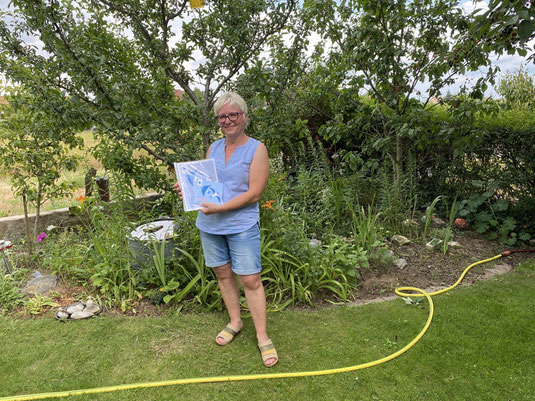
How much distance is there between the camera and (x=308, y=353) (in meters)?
2.28

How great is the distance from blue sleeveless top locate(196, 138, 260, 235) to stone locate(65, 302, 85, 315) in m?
1.45

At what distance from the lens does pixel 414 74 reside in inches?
155

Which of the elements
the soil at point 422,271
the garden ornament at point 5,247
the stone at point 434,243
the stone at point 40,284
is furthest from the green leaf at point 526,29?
the garden ornament at point 5,247

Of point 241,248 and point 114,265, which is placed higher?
point 241,248

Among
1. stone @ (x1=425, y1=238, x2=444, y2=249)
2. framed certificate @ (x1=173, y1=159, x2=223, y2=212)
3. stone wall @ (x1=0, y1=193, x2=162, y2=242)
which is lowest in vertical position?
stone @ (x1=425, y1=238, x2=444, y2=249)

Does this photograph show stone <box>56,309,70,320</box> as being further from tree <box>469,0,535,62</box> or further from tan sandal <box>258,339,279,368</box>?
tree <box>469,0,535,62</box>

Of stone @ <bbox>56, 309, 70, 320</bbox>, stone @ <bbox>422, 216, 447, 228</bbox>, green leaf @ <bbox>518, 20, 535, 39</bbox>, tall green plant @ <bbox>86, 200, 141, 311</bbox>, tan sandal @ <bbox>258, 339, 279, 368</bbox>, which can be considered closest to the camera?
green leaf @ <bbox>518, 20, 535, 39</bbox>

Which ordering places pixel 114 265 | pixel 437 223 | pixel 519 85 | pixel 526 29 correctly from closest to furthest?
pixel 526 29
pixel 114 265
pixel 437 223
pixel 519 85

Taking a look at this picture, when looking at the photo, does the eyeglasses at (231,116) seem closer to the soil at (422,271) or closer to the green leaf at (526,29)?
the green leaf at (526,29)

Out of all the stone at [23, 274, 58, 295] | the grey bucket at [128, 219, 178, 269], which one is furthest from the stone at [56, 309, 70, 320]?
the grey bucket at [128, 219, 178, 269]

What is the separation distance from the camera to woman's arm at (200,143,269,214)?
1968 mm

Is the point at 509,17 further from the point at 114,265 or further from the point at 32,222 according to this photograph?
the point at 32,222

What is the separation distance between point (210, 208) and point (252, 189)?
0.85 feet

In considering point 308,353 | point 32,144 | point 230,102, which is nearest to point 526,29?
point 230,102
